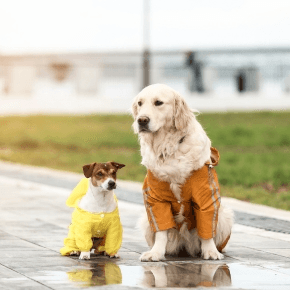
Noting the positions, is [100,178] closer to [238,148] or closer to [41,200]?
[41,200]

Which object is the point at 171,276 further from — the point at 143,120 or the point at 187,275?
the point at 143,120

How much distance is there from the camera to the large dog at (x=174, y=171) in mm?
5941

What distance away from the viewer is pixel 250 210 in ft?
31.1

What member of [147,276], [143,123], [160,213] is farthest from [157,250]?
[143,123]

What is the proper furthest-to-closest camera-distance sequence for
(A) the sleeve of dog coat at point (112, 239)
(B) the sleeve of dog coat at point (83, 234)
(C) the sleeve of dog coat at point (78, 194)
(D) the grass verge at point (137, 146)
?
(D) the grass verge at point (137, 146) < (C) the sleeve of dog coat at point (78, 194) < (A) the sleeve of dog coat at point (112, 239) < (B) the sleeve of dog coat at point (83, 234)

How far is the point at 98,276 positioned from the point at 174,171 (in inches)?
47.1

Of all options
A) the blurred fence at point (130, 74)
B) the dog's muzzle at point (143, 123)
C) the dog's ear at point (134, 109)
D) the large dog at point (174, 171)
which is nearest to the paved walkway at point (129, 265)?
the large dog at point (174, 171)

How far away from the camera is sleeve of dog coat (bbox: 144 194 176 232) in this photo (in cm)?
600

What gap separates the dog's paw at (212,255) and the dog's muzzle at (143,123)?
1264 mm

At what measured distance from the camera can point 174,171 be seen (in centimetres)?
593

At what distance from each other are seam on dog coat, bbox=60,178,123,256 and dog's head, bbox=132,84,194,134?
32.8 inches

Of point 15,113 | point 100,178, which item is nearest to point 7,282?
point 100,178

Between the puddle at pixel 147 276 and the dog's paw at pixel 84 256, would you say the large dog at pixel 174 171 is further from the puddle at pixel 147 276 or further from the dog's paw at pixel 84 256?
the dog's paw at pixel 84 256

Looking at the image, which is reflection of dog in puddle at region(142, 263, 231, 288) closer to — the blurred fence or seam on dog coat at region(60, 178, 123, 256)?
seam on dog coat at region(60, 178, 123, 256)
